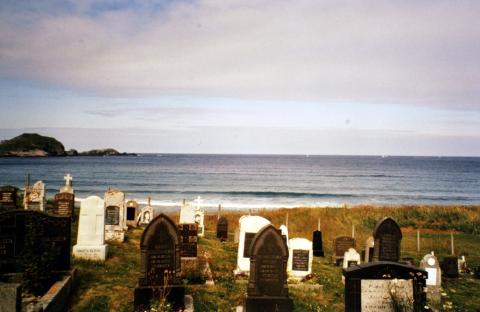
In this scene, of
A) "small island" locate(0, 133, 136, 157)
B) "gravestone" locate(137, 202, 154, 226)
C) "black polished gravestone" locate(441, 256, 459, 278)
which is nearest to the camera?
"black polished gravestone" locate(441, 256, 459, 278)

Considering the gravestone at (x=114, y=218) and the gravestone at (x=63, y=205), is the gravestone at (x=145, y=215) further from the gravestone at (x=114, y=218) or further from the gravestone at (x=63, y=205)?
the gravestone at (x=114, y=218)

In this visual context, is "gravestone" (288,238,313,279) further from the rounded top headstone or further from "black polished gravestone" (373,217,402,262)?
the rounded top headstone

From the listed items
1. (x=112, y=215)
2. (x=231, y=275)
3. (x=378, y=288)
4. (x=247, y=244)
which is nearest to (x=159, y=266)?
(x=231, y=275)

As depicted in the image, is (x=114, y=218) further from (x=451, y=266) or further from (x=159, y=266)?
(x=451, y=266)

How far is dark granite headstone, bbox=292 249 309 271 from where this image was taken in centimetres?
1273

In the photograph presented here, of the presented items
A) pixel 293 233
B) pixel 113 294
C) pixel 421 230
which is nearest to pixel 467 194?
pixel 421 230

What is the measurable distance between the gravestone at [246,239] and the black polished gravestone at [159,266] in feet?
11.4

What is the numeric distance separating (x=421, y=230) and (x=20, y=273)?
2308 centimetres

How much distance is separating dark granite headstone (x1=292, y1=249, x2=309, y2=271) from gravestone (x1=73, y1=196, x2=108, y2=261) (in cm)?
598

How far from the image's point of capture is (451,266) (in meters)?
13.8

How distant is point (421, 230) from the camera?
25.0 meters

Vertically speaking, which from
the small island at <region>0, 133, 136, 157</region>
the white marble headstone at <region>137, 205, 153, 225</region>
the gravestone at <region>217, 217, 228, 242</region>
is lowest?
the gravestone at <region>217, 217, 228, 242</region>

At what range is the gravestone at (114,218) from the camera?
48.9 feet

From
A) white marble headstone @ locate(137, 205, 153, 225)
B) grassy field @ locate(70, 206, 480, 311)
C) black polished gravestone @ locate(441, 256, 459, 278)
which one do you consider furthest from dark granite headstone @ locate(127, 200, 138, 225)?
black polished gravestone @ locate(441, 256, 459, 278)
